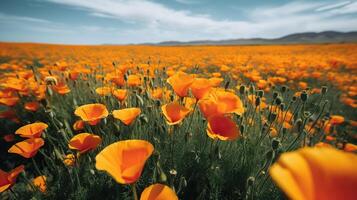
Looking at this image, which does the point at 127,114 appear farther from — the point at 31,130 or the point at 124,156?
the point at 31,130

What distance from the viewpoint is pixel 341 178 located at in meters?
0.63

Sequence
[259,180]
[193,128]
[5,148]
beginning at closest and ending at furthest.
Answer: [259,180] < [193,128] < [5,148]

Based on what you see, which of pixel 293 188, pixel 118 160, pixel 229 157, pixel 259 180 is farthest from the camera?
pixel 229 157

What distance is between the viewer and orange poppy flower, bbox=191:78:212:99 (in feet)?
5.76

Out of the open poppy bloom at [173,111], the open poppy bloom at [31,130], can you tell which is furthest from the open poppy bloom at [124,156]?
the open poppy bloom at [31,130]

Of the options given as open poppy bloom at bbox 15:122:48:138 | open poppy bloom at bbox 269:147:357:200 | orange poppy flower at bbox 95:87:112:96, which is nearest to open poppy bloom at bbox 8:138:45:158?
open poppy bloom at bbox 15:122:48:138

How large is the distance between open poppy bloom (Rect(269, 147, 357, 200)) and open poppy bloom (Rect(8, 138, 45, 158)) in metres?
1.57

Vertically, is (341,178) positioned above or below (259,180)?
above

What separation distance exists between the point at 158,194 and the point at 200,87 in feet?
2.98

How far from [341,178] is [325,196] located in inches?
2.6

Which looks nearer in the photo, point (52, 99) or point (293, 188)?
point (293, 188)

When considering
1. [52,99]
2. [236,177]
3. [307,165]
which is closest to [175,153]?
[236,177]

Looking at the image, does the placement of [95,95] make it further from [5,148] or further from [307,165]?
[307,165]

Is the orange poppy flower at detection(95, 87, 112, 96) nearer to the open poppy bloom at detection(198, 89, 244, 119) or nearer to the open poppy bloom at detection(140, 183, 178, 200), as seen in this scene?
the open poppy bloom at detection(198, 89, 244, 119)
